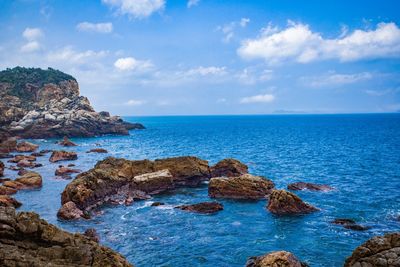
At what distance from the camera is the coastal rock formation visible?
135 meters

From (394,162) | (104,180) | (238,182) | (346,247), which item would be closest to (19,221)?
(346,247)

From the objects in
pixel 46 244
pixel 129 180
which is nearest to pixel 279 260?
pixel 46 244

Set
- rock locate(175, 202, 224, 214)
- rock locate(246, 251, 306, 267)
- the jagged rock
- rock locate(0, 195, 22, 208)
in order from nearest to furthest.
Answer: rock locate(246, 251, 306, 267) < rock locate(0, 195, 22, 208) < rock locate(175, 202, 224, 214) < the jagged rock

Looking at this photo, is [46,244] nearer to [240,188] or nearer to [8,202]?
[8,202]

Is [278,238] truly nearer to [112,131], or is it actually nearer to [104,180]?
[104,180]

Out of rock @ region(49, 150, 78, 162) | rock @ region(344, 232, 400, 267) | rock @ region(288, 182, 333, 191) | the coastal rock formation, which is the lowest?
rock @ region(288, 182, 333, 191)

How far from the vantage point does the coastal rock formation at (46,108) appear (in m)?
135

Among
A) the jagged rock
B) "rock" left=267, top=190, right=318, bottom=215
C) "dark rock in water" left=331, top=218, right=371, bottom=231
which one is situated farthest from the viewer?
the jagged rock

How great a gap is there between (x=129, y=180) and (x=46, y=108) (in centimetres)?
11254

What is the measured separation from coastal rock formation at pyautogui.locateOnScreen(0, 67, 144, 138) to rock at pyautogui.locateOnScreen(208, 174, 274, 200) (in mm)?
94902

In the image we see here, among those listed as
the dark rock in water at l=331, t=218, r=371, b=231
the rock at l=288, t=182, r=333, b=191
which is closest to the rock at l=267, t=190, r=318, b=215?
the dark rock in water at l=331, t=218, r=371, b=231

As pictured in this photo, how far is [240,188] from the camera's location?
4884 centimetres

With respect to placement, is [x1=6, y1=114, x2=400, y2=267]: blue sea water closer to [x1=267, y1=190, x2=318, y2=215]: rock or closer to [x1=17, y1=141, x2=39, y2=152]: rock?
[x1=267, y1=190, x2=318, y2=215]: rock

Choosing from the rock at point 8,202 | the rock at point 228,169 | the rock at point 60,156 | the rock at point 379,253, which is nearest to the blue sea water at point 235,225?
the rock at point 8,202
